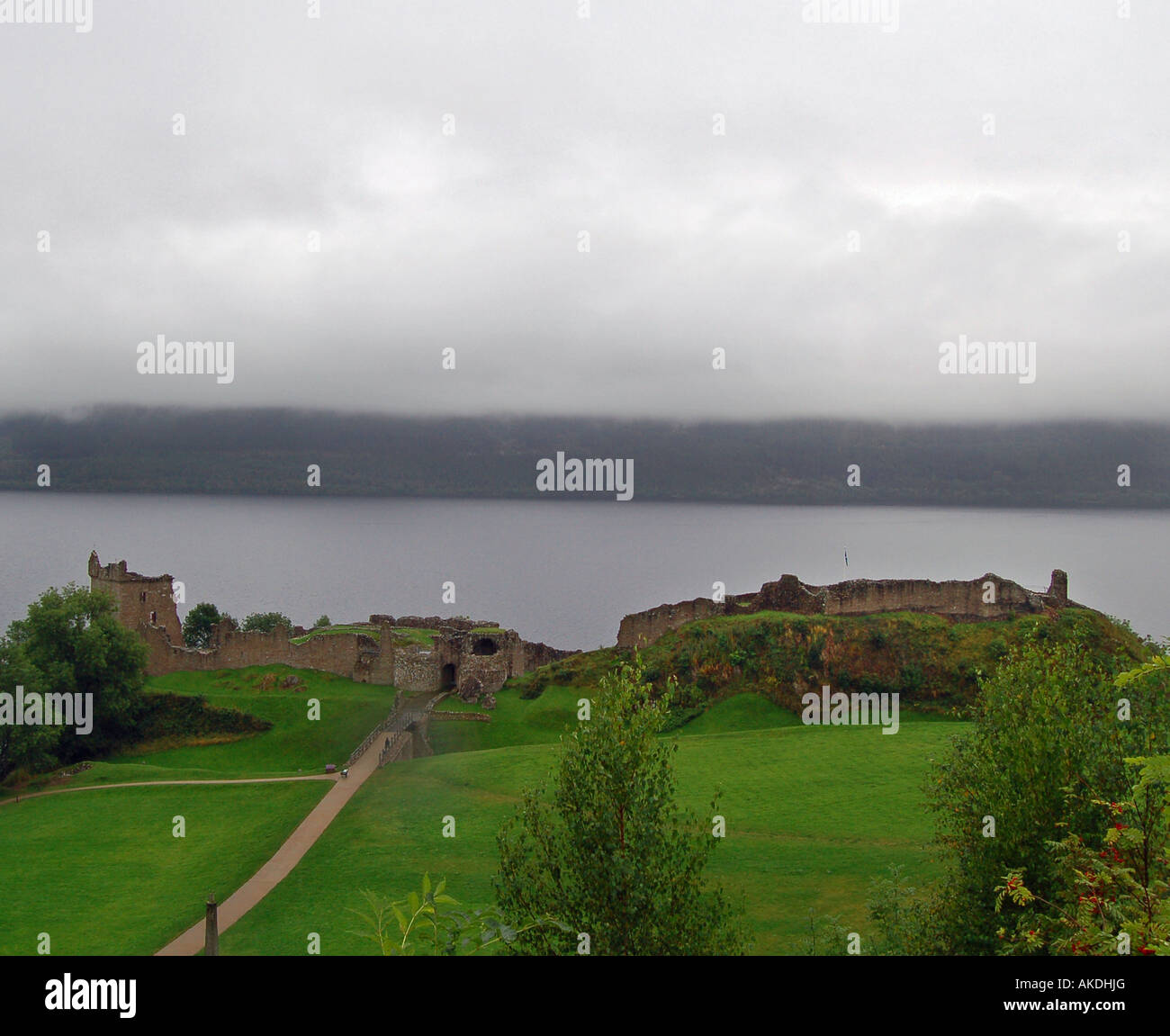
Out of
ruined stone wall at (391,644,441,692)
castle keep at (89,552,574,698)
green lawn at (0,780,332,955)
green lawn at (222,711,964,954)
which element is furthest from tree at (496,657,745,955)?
ruined stone wall at (391,644,441,692)

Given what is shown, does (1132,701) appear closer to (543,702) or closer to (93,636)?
(543,702)

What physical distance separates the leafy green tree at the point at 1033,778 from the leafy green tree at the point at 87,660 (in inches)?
1939

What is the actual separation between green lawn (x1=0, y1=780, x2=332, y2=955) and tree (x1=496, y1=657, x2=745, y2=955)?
14525mm

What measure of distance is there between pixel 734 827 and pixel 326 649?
40307mm

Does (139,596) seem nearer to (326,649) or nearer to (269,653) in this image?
(269,653)

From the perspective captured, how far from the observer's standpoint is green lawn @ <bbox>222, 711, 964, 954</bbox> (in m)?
24.0

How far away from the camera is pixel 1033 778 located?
16.5 m

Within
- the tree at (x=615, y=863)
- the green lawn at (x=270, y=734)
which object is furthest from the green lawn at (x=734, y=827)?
the green lawn at (x=270, y=734)

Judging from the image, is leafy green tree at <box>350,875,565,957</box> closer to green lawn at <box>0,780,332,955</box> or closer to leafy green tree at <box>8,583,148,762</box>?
green lawn at <box>0,780,332,955</box>

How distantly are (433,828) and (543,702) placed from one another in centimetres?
2076

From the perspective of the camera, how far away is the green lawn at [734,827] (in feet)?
78.6

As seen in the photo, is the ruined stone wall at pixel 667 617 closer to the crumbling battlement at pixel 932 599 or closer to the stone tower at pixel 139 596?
the crumbling battlement at pixel 932 599

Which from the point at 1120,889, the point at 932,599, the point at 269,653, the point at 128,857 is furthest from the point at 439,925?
the point at 269,653
